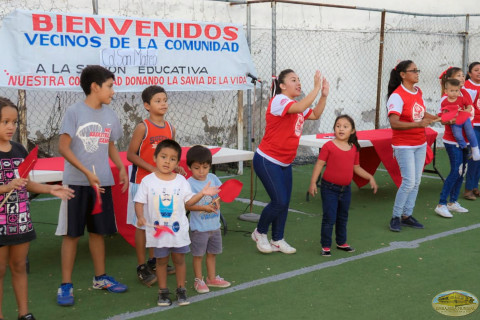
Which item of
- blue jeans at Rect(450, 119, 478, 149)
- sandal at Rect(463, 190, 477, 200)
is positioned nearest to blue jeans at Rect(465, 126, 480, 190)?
sandal at Rect(463, 190, 477, 200)

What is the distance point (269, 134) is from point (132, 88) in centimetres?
330

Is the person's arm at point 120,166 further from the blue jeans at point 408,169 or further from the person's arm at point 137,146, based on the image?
the blue jeans at point 408,169

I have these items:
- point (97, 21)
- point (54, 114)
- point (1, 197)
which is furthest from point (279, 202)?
point (54, 114)

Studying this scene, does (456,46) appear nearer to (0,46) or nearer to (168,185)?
(0,46)

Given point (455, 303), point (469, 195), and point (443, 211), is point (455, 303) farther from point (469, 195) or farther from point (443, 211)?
point (469, 195)

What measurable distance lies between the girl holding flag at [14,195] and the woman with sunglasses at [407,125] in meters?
3.67

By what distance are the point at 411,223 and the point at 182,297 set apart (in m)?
3.20

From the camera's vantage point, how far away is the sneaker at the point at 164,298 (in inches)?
173

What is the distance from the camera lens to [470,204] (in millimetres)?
7801

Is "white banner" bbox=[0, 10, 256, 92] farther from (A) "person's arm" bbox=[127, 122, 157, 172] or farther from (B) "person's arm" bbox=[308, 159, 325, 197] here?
(B) "person's arm" bbox=[308, 159, 325, 197]

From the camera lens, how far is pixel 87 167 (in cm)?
445

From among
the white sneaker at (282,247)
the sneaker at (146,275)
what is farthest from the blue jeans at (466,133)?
the sneaker at (146,275)

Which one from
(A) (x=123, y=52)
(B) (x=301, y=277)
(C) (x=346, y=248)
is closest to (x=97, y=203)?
(B) (x=301, y=277)

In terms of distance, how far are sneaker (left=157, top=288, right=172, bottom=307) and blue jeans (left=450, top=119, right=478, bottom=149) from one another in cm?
419
